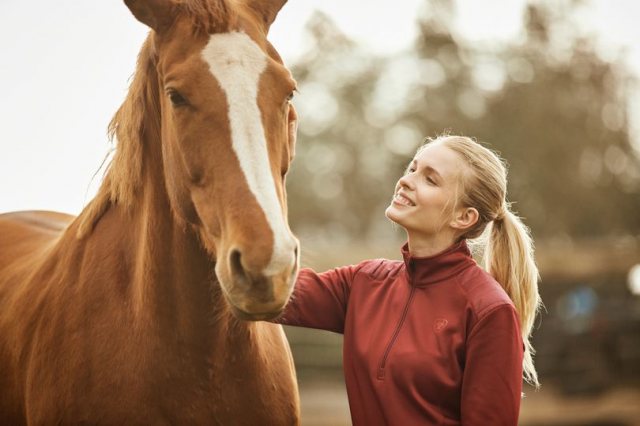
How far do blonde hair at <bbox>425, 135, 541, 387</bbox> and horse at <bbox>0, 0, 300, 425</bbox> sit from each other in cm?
80

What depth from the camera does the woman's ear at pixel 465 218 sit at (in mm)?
2861

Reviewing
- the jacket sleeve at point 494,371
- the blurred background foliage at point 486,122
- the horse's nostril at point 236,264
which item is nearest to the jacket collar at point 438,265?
the jacket sleeve at point 494,371

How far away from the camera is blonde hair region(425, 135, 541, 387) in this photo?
2889 millimetres

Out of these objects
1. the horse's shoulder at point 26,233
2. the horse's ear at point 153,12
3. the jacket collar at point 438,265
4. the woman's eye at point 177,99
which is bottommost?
the horse's shoulder at point 26,233

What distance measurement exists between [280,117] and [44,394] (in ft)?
5.12

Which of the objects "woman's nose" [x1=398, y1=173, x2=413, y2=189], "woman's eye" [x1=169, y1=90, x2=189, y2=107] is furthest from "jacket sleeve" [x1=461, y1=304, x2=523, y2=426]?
"woman's eye" [x1=169, y1=90, x2=189, y2=107]

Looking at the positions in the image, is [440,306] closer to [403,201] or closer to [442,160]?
[403,201]

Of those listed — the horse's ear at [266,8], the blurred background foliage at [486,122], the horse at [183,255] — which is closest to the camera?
the horse at [183,255]

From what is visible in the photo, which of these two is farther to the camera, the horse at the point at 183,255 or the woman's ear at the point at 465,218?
the woman's ear at the point at 465,218

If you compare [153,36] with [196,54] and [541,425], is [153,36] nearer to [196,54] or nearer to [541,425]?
[196,54]

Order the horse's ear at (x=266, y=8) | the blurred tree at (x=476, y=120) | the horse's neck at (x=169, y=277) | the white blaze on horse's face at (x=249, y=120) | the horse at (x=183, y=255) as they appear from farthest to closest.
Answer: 1. the blurred tree at (x=476, y=120)
2. the horse's ear at (x=266, y=8)
3. the horse's neck at (x=169, y=277)
4. the horse at (x=183, y=255)
5. the white blaze on horse's face at (x=249, y=120)

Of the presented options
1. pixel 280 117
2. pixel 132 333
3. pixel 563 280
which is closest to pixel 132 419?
pixel 132 333

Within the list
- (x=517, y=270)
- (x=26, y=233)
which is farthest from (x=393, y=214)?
(x=26, y=233)

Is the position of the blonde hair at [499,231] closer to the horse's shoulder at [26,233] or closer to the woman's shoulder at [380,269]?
the woman's shoulder at [380,269]
